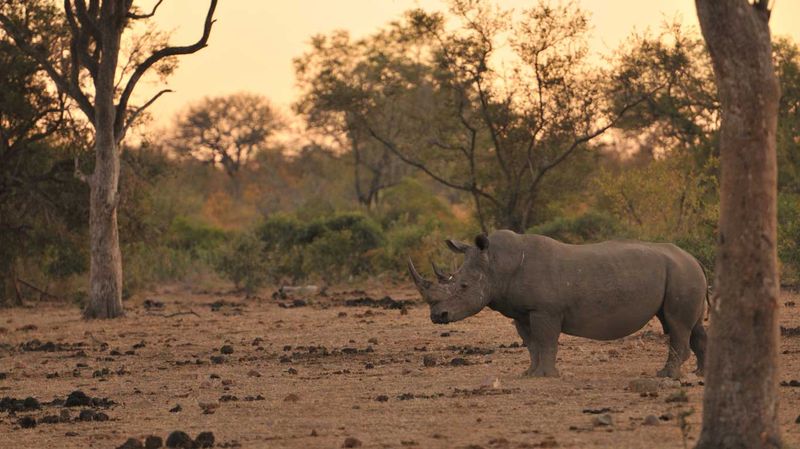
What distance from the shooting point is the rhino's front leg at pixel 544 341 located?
485 inches

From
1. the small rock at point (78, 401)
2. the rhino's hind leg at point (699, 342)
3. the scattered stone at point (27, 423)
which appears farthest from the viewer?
the rhino's hind leg at point (699, 342)

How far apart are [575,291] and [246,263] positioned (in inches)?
774

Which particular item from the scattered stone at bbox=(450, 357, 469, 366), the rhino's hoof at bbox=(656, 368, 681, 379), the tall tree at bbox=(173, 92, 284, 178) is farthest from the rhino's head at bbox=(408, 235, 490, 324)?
the tall tree at bbox=(173, 92, 284, 178)

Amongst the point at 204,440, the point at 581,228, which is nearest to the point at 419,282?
the point at 204,440

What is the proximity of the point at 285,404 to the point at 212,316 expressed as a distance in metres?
12.7

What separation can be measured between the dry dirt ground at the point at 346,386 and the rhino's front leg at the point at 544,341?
0.71 feet

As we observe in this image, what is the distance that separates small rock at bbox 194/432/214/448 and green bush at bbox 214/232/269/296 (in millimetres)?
21705

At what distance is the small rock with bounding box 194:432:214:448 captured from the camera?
9195 millimetres

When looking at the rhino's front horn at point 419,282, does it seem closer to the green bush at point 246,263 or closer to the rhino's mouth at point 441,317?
the rhino's mouth at point 441,317

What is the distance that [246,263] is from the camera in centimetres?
3138

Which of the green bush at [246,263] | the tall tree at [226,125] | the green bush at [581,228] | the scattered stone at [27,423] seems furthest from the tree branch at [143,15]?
the tall tree at [226,125]

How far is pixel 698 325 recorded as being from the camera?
1273 cm

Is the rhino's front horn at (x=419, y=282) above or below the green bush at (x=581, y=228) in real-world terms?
below

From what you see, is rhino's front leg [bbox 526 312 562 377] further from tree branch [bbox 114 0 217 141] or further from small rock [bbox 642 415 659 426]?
tree branch [bbox 114 0 217 141]
